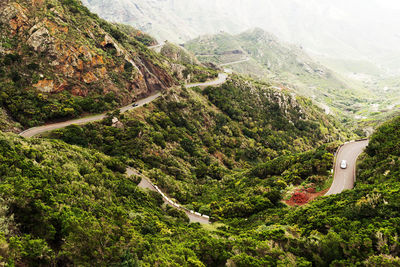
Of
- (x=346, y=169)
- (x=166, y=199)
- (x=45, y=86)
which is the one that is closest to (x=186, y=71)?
(x=45, y=86)

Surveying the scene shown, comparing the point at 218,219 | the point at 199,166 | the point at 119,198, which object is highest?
the point at 119,198

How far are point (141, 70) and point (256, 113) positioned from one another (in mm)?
49001

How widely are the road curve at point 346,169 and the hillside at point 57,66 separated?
158 feet

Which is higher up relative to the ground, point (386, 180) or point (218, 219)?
→ point (386, 180)

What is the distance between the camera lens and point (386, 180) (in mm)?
25125

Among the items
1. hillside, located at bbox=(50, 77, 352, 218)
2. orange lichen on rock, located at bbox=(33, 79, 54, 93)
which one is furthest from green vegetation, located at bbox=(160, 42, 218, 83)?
orange lichen on rock, located at bbox=(33, 79, 54, 93)

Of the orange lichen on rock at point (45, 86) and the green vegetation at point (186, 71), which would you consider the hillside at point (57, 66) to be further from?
the green vegetation at point (186, 71)

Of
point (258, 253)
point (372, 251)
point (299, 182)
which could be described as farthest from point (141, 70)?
point (372, 251)

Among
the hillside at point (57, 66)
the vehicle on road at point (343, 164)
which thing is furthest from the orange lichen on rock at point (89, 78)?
the vehicle on road at point (343, 164)

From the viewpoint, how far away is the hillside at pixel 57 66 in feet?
139

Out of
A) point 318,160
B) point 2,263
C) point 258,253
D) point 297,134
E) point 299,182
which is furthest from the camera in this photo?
point 297,134

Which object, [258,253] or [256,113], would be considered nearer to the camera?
[258,253]

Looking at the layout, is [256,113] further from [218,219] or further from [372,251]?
[372,251]

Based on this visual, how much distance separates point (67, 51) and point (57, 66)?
4.78 metres
